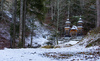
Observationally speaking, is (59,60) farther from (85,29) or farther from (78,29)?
(85,29)

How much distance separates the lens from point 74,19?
35.9m

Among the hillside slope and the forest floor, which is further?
the hillside slope

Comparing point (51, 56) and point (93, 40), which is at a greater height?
point (51, 56)

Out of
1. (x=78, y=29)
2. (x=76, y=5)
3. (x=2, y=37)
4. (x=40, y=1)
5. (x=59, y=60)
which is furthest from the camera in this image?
(x=76, y=5)

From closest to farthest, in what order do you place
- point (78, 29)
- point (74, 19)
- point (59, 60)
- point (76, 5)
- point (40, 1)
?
point (59, 60) < point (40, 1) < point (78, 29) < point (74, 19) < point (76, 5)

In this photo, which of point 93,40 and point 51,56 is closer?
point 51,56

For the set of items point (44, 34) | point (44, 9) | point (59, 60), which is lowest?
point (44, 34)

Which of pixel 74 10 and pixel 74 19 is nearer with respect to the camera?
pixel 74 19

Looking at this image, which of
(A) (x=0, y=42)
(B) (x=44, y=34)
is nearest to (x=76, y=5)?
(B) (x=44, y=34)

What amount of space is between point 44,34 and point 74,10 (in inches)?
593

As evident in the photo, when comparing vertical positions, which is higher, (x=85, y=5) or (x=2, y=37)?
(x=85, y=5)

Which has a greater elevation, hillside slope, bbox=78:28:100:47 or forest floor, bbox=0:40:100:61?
forest floor, bbox=0:40:100:61

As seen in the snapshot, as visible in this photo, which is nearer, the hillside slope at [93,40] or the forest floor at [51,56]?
the forest floor at [51,56]

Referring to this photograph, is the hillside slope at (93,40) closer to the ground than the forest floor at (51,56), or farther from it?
closer to the ground
